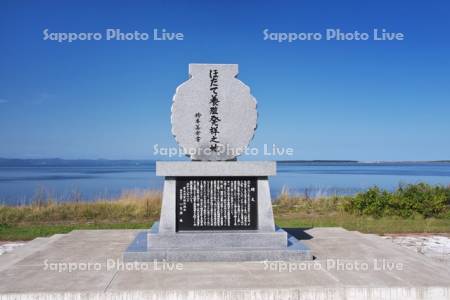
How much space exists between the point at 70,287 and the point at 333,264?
116 inches

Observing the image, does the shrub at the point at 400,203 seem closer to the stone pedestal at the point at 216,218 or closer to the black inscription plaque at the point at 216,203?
the stone pedestal at the point at 216,218

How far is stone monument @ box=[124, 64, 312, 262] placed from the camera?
19.2ft

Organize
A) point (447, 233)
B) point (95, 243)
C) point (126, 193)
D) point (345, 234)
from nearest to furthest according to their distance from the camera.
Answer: point (95, 243), point (345, 234), point (447, 233), point (126, 193)

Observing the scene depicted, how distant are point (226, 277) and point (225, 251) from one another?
80 cm

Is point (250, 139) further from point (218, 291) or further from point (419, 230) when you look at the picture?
point (419, 230)

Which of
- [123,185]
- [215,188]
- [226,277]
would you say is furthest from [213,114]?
[123,185]

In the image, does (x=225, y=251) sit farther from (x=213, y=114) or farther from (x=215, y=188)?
(x=213, y=114)

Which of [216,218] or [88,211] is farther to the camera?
[88,211]

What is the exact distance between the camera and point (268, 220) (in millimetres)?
6043

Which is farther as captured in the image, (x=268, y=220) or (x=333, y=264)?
(x=268, y=220)

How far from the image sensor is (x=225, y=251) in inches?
225

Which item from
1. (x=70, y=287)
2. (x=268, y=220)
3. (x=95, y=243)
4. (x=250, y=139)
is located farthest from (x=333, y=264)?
(x=95, y=243)

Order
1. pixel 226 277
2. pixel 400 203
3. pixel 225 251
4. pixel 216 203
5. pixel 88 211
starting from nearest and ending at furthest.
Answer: pixel 226 277
pixel 225 251
pixel 216 203
pixel 400 203
pixel 88 211

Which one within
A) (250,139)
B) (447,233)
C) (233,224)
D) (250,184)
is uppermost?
(250,139)
